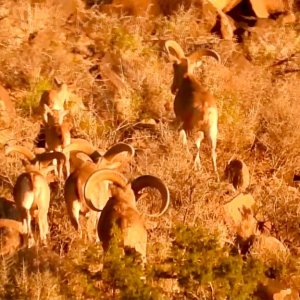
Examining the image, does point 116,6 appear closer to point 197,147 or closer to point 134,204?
point 197,147

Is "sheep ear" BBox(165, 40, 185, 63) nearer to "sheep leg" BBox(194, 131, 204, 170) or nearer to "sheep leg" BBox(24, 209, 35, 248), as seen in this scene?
"sheep leg" BBox(194, 131, 204, 170)

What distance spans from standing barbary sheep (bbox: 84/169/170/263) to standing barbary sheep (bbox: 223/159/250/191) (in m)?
3.98

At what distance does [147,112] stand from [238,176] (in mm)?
4303

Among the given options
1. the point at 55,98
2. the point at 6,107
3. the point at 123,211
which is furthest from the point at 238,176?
the point at 123,211

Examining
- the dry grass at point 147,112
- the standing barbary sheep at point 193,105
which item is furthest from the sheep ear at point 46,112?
the standing barbary sheep at point 193,105

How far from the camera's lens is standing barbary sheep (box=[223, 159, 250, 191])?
17.0m

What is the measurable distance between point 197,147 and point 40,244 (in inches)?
188

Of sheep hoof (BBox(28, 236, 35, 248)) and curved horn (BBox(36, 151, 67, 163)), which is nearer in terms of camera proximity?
sheep hoof (BBox(28, 236, 35, 248))

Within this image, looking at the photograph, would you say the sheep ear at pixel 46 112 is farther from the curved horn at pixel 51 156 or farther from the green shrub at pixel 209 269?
the green shrub at pixel 209 269

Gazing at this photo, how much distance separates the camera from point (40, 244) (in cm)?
1383

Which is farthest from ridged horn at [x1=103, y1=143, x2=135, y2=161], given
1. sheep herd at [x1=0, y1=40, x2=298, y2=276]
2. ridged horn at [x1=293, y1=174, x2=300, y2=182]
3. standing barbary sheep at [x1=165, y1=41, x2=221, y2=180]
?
ridged horn at [x1=293, y1=174, x2=300, y2=182]

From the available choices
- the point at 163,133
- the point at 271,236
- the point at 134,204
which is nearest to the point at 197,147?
the point at 163,133

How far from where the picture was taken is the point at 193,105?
17.8 metres

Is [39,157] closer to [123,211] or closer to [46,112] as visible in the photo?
[46,112]
